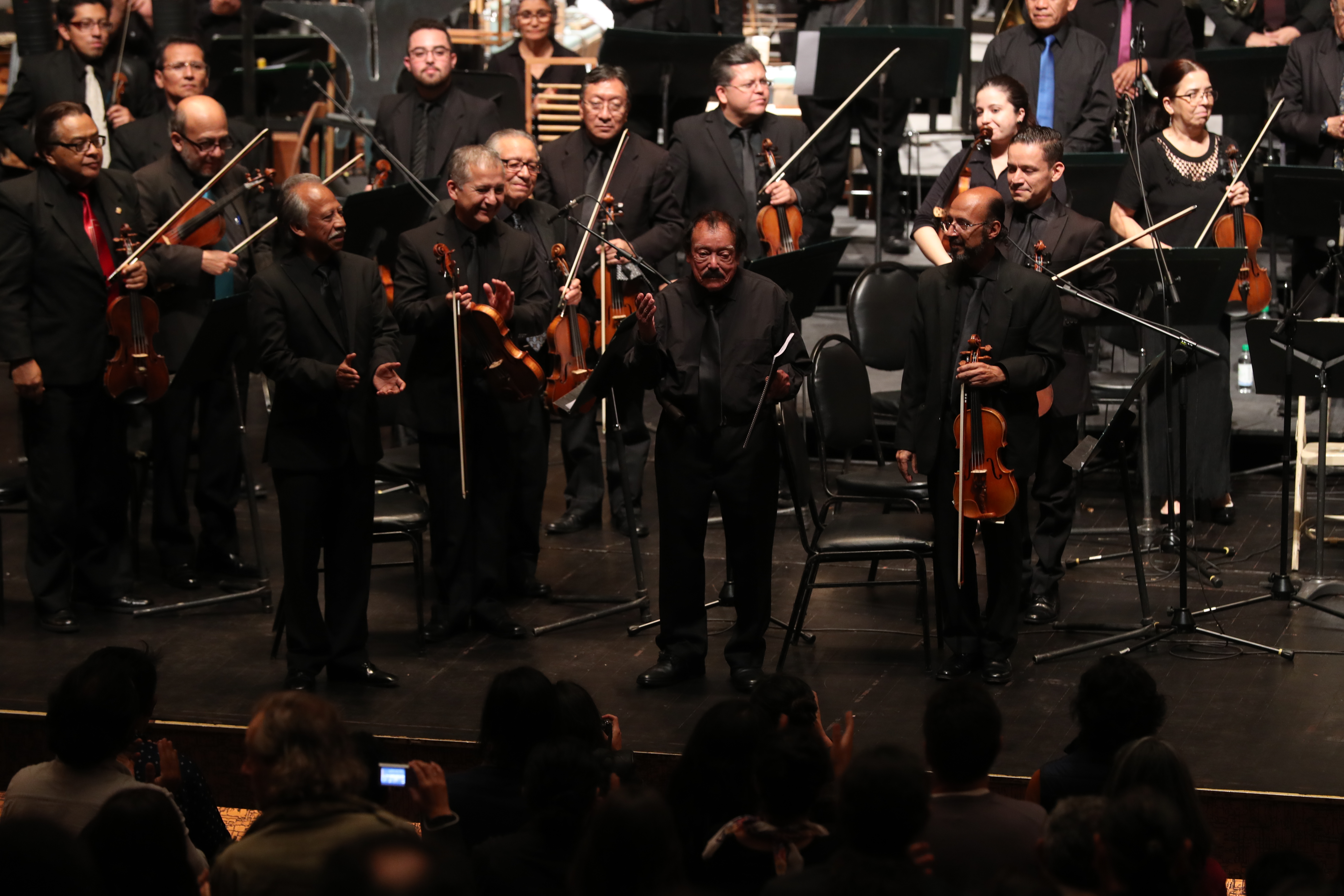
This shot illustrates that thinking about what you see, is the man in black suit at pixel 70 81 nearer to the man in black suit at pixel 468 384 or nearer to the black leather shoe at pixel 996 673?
the man in black suit at pixel 468 384

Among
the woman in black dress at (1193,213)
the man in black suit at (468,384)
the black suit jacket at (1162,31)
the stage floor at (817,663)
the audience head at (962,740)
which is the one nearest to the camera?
the audience head at (962,740)

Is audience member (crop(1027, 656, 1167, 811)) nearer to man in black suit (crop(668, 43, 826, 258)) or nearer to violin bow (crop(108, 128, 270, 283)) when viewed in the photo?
violin bow (crop(108, 128, 270, 283))

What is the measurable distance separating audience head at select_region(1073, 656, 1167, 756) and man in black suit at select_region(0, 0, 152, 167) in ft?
18.3

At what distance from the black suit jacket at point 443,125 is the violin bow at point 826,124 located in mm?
1251

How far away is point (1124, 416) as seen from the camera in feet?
19.0

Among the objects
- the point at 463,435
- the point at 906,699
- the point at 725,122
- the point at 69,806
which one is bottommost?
the point at 906,699

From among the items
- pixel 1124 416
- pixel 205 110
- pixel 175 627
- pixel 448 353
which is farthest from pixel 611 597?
pixel 205 110

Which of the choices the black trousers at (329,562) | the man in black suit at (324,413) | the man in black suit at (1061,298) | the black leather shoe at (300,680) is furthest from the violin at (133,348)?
the man in black suit at (1061,298)

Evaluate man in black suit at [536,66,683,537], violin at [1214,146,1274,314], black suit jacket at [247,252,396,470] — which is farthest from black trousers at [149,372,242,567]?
violin at [1214,146,1274,314]

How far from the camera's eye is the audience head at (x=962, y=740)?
336 centimetres

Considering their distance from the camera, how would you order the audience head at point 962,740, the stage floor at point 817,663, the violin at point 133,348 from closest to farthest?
the audience head at point 962,740 → the stage floor at point 817,663 → the violin at point 133,348

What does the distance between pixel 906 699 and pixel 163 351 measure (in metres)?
3.05

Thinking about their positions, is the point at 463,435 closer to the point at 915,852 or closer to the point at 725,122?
the point at 725,122

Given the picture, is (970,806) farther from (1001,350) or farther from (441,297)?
(441,297)
